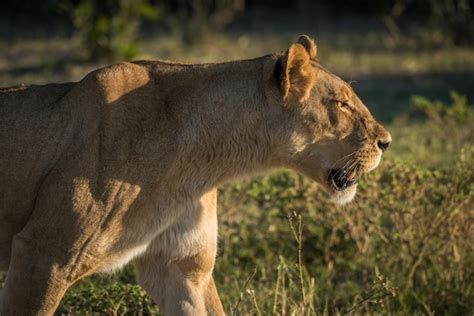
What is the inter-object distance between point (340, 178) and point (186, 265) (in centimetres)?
78

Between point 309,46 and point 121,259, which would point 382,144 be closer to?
point 309,46

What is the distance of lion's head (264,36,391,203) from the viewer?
4.04 metres

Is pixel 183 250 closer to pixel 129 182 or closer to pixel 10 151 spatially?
pixel 129 182

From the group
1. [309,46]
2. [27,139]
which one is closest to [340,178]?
[309,46]

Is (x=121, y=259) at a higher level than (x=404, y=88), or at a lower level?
higher

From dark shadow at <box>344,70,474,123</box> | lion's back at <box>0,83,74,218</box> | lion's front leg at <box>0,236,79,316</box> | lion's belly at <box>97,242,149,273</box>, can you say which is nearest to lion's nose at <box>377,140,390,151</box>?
lion's belly at <box>97,242,149,273</box>

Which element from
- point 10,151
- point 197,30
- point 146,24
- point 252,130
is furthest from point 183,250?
point 146,24

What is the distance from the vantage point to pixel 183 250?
162 inches

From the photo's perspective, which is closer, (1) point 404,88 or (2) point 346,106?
(2) point 346,106

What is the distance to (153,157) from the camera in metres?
3.94

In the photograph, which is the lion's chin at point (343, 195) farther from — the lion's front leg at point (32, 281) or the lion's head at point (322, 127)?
the lion's front leg at point (32, 281)

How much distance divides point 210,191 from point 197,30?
28.3 ft

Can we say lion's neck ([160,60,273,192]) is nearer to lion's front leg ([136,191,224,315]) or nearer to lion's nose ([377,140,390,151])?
lion's front leg ([136,191,224,315])

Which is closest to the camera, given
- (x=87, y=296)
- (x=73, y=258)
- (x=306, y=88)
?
(x=73, y=258)
